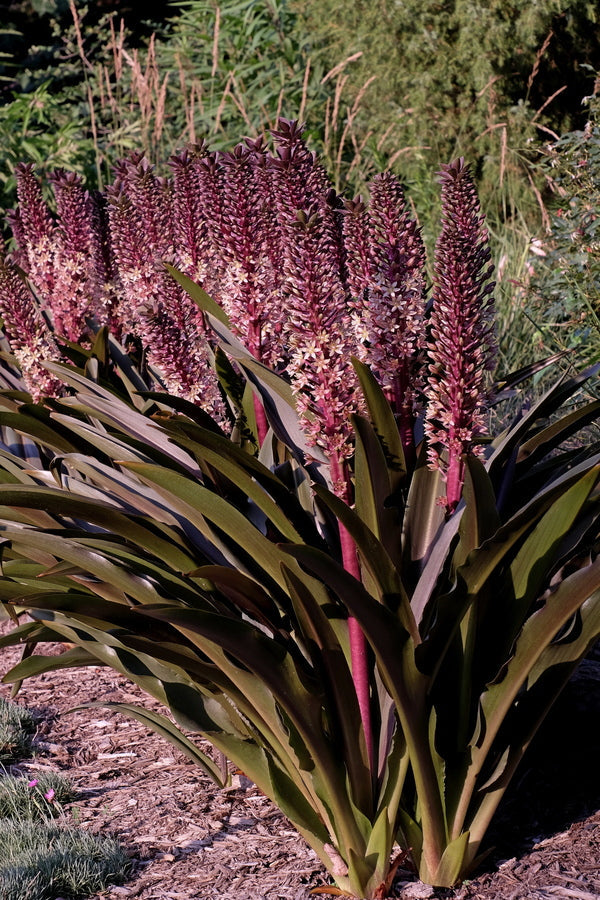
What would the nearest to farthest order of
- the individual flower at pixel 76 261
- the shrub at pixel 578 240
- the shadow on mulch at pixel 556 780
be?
1. the shadow on mulch at pixel 556 780
2. the individual flower at pixel 76 261
3. the shrub at pixel 578 240

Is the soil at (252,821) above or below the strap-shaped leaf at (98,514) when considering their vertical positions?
below

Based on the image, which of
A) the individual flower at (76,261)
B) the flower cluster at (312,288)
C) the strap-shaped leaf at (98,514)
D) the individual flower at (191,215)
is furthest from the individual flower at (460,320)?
the individual flower at (76,261)

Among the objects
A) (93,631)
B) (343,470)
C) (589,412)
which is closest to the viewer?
(343,470)

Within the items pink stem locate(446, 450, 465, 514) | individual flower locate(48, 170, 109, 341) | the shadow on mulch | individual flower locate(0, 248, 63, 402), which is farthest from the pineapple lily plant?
individual flower locate(48, 170, 109, 341)

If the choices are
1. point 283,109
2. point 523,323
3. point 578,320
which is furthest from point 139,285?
point 283,109

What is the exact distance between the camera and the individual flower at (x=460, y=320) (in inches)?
75.9

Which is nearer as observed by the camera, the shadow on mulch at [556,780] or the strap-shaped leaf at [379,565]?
the strap-shaped leaf at [379,565]

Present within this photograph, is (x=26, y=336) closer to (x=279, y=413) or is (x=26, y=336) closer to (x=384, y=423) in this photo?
(x=279, y=413)

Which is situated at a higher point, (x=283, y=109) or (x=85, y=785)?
(x=283, y=109)

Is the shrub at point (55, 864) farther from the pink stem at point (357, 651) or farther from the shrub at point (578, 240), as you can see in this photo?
the shrub at point (578, 240)

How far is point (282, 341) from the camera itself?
2453mm

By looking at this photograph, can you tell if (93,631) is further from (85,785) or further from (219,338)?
(219,338)

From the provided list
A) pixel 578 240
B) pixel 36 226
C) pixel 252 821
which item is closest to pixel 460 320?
pixel 252 821

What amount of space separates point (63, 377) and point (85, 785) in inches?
51.1
